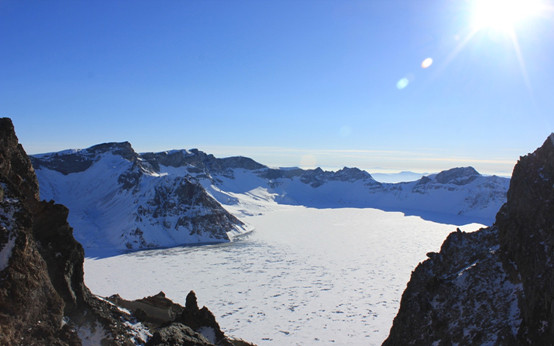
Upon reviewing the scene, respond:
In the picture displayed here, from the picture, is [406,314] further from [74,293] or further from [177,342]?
[74,293]

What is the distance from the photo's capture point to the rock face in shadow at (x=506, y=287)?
15992mm

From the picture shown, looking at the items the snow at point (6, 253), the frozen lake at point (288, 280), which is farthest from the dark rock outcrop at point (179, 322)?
the frozen lake at point (288, 280)

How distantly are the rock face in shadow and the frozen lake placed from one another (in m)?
14.8

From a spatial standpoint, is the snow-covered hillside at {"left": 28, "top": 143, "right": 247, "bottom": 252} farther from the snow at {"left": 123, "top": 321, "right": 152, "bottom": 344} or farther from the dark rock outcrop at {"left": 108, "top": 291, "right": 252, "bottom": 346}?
the snow at {"left": 123, "top": 321, "right": 152, "bottom": 344}

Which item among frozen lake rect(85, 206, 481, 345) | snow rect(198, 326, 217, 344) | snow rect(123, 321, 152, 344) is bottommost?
frozen lake rect(85, 206, 481, 345)

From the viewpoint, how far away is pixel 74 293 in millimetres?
18484

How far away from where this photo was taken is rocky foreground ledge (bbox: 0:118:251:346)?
13.5 metres

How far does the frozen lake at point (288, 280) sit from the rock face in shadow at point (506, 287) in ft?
48.7

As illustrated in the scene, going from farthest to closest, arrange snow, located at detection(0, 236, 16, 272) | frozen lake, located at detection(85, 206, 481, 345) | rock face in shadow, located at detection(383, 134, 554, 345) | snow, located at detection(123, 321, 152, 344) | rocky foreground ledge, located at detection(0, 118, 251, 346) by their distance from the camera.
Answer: frozen lake, located at detection(85, 206, 481, 345) < snow, located at detection(123, 321, 152, 344) < rock face in shadow, located at detection(383, 134, 554, 345) < rocky foreground ledge, located at detection(0, 118, 251, 346) < snow, located at detection(0, 236, 16, 272)

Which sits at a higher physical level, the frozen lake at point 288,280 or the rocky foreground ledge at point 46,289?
the rocky foreground ledge at point 46,289

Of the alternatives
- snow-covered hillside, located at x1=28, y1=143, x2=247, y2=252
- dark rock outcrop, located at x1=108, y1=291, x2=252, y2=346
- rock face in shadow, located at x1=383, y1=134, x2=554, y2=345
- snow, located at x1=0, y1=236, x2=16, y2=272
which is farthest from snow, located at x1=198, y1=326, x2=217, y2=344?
snow-covered hillside, located at x1=28, y1=143, x2=247, y2=252

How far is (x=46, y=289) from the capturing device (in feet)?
50.3

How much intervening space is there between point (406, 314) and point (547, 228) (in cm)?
896

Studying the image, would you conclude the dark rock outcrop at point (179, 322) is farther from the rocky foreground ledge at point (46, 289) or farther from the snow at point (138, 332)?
the snow at point (138, 332)
